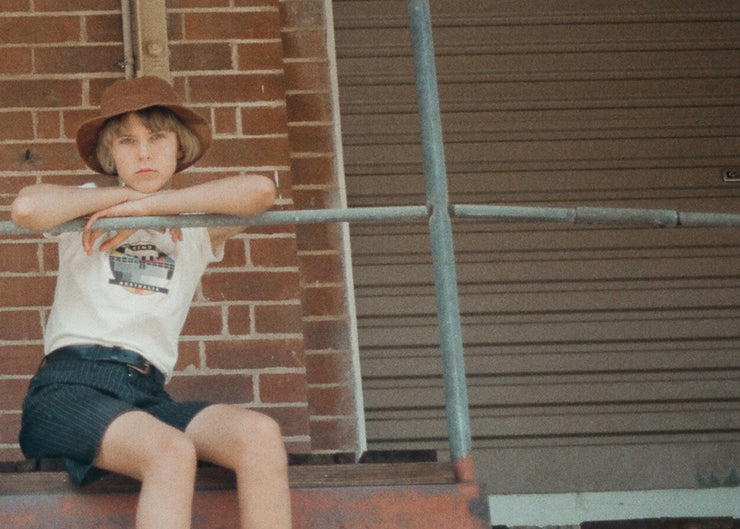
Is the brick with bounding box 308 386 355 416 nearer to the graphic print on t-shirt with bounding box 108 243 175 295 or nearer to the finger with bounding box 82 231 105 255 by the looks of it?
the graphic print on t-shirt with bounding box 108 243 175 295

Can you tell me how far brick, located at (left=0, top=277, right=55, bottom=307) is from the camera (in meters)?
4.41

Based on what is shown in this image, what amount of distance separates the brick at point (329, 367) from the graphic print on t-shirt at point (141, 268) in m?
1.36

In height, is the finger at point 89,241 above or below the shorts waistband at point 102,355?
above

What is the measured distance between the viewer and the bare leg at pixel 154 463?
2.69m

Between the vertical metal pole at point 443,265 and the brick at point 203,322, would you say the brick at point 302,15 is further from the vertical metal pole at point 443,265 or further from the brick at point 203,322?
the vertical metal pole at point 443,265

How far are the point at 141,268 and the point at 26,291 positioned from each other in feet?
4.10

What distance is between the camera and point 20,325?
439 cm

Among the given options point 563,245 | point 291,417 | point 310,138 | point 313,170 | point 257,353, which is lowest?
point 291,417

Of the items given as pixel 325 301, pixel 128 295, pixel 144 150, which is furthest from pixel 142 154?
pixel 325 301

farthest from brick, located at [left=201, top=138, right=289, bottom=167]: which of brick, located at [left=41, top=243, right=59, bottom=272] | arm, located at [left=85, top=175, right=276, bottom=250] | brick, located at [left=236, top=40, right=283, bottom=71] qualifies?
arm, located at [left=85, top=175, right=276, bottom=250]

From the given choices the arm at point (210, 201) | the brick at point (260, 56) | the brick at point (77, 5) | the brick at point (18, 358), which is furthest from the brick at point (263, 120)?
the arm at point (210, 201)

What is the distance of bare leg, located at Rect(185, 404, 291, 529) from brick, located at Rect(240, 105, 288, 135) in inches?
65.4

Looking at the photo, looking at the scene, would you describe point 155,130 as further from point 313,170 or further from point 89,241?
point 313,170

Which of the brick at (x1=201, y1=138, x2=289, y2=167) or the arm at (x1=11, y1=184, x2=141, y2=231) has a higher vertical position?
the brick at (x1=201, y1=138, x2=289, y2=167)
